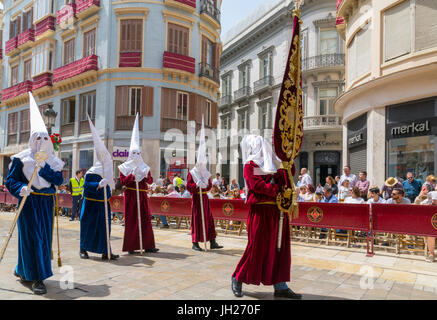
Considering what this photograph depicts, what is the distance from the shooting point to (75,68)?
23.4 m

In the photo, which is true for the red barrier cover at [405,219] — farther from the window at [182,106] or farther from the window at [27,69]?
the window at [27,69]

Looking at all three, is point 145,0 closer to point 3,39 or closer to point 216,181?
point 216,181

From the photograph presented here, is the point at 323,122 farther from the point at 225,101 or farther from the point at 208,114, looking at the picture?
the point at 225,101

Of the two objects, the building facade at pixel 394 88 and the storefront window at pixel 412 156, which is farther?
the storefront window at pixel 412 156

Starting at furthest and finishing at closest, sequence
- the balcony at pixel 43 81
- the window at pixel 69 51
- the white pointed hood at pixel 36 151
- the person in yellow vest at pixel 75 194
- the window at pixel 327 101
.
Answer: the balcony at pixel 43 81 → the window at pixel 327 101 → the window at pixel 69 51 → the person in yellow vest at pixel 75 194 → the white pointed hood at pixel 36 151

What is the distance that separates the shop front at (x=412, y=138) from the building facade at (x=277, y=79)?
11121 millimetres

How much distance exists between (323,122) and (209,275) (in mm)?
20766

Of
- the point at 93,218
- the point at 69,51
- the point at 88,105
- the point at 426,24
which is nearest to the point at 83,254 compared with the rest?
the point at 93,218

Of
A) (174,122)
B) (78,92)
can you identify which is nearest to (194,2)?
(174,122)

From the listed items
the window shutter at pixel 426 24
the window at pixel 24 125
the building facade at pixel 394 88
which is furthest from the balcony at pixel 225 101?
the window shutter at pixel 426 24

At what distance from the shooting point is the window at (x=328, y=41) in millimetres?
25328
